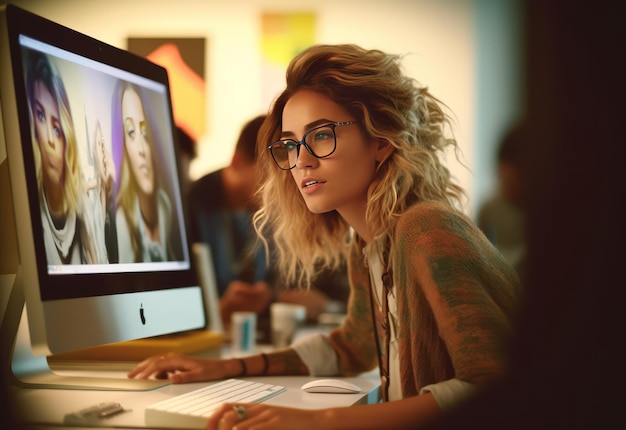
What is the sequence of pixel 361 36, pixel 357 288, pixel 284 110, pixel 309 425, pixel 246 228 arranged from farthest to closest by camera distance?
pixel 361 36 → pixel 246 228 → pixel 357 288 → pixel 284 110 → pixel 309 425

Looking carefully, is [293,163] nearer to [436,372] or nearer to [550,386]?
[436,372]

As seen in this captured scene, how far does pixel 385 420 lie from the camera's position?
82 centimetres

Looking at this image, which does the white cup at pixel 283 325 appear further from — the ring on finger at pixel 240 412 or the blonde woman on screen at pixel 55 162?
the ring on finger at pixel 240 412

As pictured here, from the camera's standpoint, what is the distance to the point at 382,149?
1.26 metres

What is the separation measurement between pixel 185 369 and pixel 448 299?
601mm

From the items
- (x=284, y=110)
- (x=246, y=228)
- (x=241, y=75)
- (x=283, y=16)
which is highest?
(x=283, y=16)

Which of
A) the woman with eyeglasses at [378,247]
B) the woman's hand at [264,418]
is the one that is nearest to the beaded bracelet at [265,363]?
the woman with eyeglasses at [378,247]

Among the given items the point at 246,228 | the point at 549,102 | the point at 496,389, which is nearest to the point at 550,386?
the point at 496,389

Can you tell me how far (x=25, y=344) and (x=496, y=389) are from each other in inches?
38.4

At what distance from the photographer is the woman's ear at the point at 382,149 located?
125 cm

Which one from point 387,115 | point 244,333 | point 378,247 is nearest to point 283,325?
point 244,333

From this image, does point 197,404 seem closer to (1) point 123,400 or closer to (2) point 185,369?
(1) point 123,400

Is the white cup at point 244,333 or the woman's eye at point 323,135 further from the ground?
the woman's eye at point 323,135

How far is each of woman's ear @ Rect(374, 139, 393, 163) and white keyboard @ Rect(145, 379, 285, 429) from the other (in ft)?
1.69
